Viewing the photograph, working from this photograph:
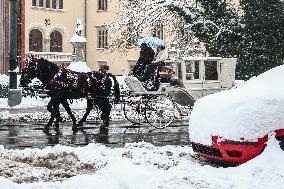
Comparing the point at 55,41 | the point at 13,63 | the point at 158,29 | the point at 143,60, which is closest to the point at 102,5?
the point at 55,41

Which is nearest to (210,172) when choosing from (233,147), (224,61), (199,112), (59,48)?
(233,147)

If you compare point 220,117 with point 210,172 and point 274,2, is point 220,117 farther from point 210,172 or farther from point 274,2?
point 274,2

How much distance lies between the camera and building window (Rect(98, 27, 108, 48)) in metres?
51.4

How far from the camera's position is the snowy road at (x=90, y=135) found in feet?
39.5

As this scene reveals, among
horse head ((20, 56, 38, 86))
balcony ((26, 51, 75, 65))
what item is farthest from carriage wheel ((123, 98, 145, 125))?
balcony ((26, 51, 75, 65))

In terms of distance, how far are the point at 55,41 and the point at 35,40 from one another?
2.14 metres

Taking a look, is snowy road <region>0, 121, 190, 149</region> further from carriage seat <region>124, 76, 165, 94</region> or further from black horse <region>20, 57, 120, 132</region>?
carriage seat <region>124, 76, 165, 94</region>

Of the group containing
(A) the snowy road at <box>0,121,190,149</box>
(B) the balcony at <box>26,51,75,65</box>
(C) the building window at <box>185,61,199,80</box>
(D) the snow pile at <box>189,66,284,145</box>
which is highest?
(B) the balcony at <box>26,51,75,65</box>

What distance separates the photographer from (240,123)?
323 inches

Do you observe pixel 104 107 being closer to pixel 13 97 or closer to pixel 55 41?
pixel 13 97

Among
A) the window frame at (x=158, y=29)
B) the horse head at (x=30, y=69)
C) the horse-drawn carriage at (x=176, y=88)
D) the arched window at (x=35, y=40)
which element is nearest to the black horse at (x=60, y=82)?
the horse head at (x=30, y=69)

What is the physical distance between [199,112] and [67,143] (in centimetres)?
389

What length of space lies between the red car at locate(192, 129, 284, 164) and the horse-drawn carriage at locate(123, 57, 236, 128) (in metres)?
6.09

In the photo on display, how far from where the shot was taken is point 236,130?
27.0 ft
